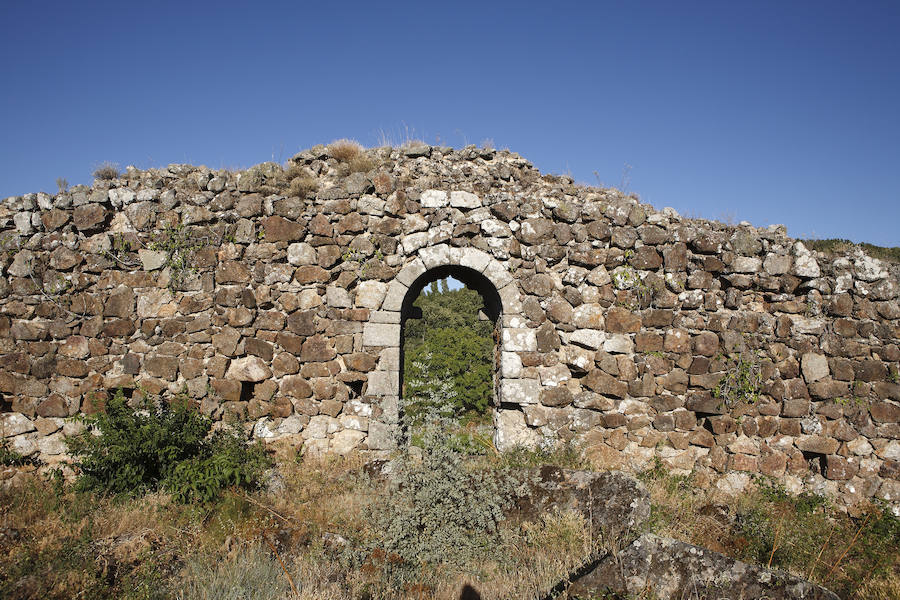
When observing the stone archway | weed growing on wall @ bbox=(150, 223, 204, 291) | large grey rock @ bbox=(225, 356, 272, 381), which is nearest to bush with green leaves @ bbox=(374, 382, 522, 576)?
the stone archway

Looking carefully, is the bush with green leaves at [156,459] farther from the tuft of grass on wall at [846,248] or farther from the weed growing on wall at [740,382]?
the tuft of grass on wall at [846,248]

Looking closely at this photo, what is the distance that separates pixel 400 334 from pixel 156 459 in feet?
10.6

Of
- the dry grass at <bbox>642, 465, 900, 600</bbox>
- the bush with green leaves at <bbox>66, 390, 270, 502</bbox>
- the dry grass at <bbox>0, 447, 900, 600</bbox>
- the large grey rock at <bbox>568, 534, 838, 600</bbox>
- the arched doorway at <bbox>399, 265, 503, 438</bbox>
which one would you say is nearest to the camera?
the large grey rock at <bbox>568, 534, 838, 600</bbox>

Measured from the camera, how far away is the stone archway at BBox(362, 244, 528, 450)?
6.88 meters

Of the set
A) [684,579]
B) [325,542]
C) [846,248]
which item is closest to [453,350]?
[846,248]

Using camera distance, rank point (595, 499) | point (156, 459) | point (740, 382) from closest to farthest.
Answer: point (595, 499), point (156, 459), point (740, 382)

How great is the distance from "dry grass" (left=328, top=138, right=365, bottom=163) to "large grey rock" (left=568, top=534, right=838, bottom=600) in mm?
6000

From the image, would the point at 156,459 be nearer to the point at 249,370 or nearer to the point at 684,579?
the point at 249,370

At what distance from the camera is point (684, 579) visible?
3.81 m

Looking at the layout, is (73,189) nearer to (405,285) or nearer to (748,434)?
(405,285)

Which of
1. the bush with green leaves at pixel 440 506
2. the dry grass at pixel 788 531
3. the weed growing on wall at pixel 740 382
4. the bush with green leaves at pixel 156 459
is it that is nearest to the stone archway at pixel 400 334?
the bush with green leaves at pixel 440 506

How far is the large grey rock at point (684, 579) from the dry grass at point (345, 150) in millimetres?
6000

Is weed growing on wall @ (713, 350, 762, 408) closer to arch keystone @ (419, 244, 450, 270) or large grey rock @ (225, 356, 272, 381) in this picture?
arch keystone @ (419, 244, 450, 270)

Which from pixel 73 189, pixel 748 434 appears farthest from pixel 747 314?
pixel 73 189
